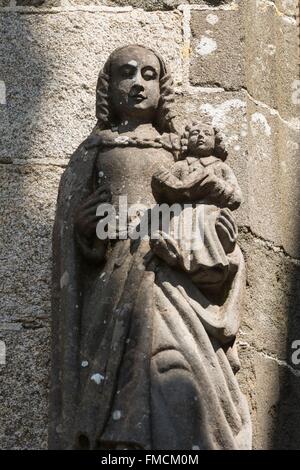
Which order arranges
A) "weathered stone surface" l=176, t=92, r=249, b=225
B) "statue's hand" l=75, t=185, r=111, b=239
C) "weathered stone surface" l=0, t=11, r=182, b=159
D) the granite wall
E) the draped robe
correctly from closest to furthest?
the draped robe < "statue's hand" l=75, t=185, r=111, b=239 < the granite wall < "weathered stone surface" l=176, t=92, r=249, b=225 < "weathered stone surface" l=0, t=11, r=182, b=159

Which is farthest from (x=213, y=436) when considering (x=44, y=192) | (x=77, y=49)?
(x=77, y=49)

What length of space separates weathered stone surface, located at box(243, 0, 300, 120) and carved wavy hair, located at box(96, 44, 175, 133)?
47 centimetres

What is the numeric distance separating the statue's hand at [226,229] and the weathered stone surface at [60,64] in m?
0.75

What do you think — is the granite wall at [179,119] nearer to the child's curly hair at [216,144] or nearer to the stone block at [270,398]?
the stone block at [270,398]

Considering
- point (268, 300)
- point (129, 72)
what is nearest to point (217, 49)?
point (129, 72)

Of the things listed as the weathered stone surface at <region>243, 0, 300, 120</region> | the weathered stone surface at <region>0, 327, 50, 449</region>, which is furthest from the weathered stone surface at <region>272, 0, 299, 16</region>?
the weathered stone surface at <region>0, 327, 50, 449</region>

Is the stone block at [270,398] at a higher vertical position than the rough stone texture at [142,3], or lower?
lower

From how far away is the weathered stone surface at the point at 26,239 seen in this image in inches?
198

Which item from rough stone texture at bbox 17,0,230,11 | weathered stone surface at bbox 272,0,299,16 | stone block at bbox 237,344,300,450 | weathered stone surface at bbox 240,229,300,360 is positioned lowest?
stone block at bbox 237,344,300,450

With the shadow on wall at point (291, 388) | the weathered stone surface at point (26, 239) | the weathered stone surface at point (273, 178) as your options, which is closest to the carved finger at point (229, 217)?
the weathered stone surface at point (273, 178)

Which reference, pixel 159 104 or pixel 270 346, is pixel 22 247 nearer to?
pixel 159 104

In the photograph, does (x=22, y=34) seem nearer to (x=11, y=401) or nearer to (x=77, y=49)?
(x=77, y=49)

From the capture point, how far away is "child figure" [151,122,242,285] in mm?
4531

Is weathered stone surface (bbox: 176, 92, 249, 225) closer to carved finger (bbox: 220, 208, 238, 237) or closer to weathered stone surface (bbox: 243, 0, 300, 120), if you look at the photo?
weathered stone surface (bbox: 243, 0, 300, 120)
